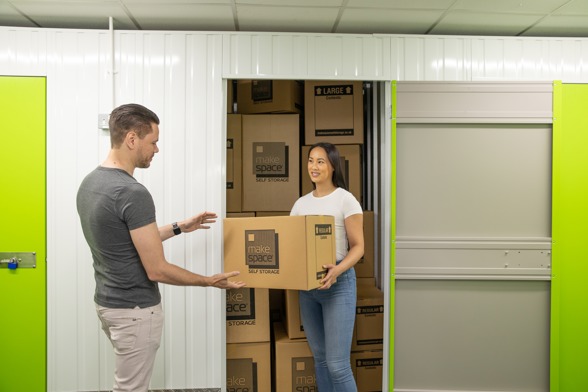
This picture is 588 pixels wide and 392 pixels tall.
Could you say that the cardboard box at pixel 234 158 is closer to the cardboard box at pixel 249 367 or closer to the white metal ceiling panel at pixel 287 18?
the white metal ceiling panel at pixel 287 18

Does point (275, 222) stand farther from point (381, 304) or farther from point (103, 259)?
point (381, 304)

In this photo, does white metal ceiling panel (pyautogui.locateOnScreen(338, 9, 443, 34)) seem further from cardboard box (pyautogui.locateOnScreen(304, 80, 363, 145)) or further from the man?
the man

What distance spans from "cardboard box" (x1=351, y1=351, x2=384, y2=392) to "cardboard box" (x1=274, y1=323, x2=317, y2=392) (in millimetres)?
309

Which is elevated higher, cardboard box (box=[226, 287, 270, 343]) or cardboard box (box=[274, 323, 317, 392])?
cardboard box (box=[226, 287, 270, 343])

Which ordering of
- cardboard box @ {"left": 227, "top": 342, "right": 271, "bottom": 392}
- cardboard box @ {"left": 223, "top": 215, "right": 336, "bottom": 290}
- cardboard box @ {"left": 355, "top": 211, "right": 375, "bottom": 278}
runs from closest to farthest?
1. cardboard box @ {"left": 223, "top": 215, "right": 336, "bottom": 290}
2. cardboard box @ {"left": 227, "top": 342, "right": 271, "bottom": 392}
3. cardboard box @ {"left": 355, "top": 211, "right": 375, "bottom": 278}

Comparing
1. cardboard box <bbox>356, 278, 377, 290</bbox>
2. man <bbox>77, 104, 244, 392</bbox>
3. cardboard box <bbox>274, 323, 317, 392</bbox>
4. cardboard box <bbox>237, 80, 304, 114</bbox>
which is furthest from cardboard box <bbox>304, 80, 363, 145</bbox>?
man <bbox>77, 104, 244, 392</bbox>

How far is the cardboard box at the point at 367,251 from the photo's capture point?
3.22 m

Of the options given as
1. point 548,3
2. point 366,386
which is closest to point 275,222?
point 366,386

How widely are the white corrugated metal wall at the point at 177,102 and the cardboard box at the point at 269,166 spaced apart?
0.42 m

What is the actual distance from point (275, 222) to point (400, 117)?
1083mm

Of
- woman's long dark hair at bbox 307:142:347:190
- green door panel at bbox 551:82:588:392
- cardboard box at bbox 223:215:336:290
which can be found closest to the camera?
cardboard box at bbox 223:215:336:290

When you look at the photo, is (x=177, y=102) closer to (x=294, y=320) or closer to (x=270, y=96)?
(x=270, y=96)

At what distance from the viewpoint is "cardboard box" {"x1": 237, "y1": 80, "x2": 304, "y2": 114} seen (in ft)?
10.4

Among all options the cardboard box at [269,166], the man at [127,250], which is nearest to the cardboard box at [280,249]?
the man at [127,250]
